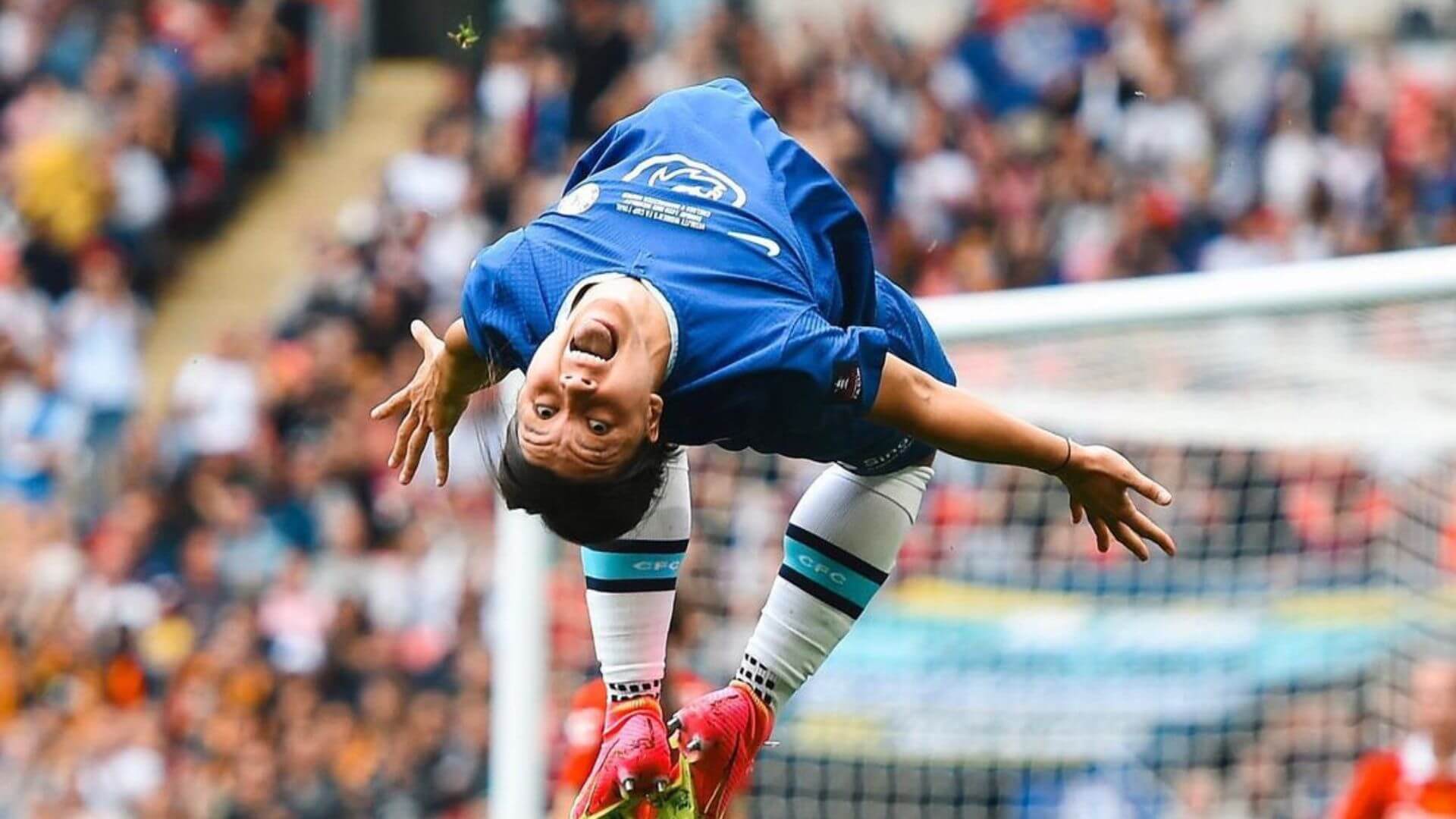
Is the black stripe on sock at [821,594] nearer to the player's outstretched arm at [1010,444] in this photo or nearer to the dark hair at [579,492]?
the player's outstretched arm at [1010,444]

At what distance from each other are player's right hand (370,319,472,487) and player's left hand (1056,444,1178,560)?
1.03 m

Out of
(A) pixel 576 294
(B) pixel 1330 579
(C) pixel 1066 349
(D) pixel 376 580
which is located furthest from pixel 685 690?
(D) pixel 376 580

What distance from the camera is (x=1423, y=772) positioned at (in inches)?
235

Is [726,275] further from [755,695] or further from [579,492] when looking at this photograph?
[755,695]

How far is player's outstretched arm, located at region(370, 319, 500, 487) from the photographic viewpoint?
13.7ft

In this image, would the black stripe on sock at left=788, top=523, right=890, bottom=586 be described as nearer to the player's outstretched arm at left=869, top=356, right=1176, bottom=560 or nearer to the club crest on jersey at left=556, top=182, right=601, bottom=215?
the player's outstretched arm at left=869, top=356, right=1176, bottom=560

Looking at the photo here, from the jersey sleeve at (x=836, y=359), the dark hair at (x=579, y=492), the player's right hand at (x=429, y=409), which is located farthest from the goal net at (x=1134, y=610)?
the dark hair at (x=579, y=492)

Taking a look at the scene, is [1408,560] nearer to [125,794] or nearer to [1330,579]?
[1330,579]

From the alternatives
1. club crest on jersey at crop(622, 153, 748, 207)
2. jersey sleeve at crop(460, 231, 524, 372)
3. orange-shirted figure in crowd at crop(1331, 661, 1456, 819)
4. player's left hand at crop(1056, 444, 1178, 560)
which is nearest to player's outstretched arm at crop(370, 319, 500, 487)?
jersey sleeve at crop(460, 231, 524, 372)

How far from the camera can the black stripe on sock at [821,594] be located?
4.45m

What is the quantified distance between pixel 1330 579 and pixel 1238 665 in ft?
1.09

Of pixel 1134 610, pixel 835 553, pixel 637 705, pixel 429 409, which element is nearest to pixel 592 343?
pixel 429 409

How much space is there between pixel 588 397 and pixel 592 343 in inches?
3.0

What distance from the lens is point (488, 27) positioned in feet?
40.0
